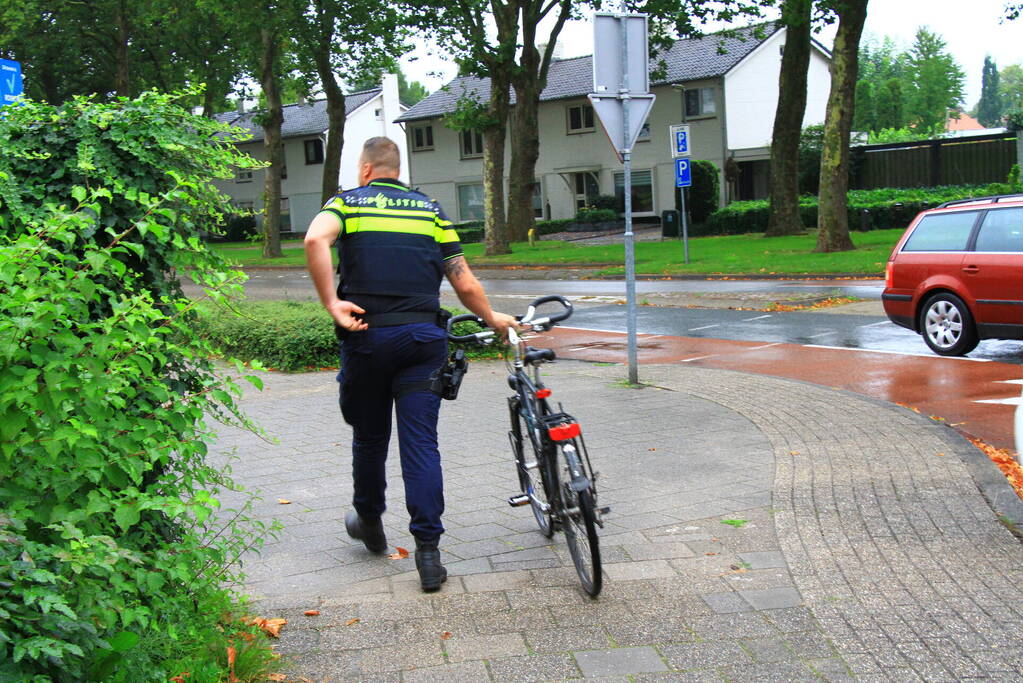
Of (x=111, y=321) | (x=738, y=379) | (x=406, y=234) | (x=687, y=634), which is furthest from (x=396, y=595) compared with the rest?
(x=738, y=379)

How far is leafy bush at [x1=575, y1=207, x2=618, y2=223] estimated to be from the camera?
4616 cm

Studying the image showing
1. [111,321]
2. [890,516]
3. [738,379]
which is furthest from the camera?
[738,379]

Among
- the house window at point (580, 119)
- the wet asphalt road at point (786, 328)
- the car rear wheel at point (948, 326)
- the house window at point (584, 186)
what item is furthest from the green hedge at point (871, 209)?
the car rear wheel at point (948, 326)

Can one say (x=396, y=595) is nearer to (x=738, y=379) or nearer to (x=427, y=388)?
(x=427, y=388)

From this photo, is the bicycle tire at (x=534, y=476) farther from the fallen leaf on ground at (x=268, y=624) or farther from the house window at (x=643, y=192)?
the house window at (x=643, y=192)

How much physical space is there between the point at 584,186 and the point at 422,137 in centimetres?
1172

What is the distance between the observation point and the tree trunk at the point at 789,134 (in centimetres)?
3000

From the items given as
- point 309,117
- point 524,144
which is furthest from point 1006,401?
point 309,117

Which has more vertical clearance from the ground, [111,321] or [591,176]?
[591,176]

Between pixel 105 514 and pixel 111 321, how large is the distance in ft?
1.80

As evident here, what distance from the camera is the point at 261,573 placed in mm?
4805

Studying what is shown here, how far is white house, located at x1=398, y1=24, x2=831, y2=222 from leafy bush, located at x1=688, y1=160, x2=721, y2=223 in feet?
10.8

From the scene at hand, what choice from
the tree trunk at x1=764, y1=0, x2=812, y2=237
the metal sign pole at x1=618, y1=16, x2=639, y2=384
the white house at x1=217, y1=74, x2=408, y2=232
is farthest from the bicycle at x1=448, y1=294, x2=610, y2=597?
the white house at x1=217, y1=74, x2=408, y2=232

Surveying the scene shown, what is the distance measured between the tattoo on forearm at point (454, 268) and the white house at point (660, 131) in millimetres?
39120
